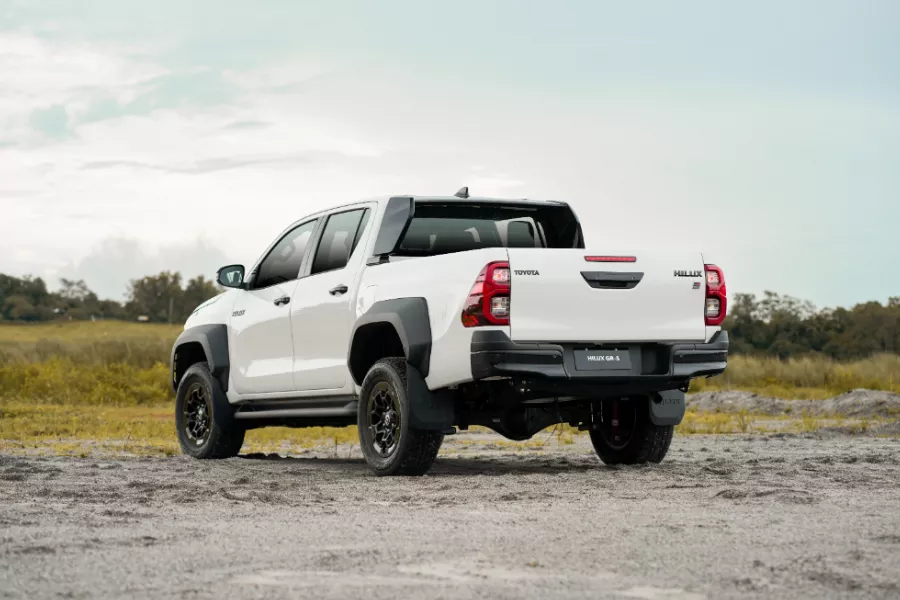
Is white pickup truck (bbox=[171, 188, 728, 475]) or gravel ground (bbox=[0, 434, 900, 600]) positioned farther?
white pickup truck (bbox=[171, 188, 728, 475])

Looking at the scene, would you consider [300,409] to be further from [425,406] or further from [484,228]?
[484,228]

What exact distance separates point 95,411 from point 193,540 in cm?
1863

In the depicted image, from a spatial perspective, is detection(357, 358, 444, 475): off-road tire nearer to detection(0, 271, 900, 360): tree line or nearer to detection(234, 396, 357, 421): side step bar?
detection(234, 396, 357, 421): side step bar

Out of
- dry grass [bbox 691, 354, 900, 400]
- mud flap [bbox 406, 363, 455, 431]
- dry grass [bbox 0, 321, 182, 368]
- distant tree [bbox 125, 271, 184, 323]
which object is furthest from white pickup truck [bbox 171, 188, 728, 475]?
distant tree [bbox 125, 271, 184, 323]

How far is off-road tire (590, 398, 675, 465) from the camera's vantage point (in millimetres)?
10531

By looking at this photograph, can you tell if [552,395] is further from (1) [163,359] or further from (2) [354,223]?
(1) [163,359]

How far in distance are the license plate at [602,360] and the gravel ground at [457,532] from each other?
778mm

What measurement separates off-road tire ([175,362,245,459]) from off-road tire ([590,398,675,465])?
3.58 metres

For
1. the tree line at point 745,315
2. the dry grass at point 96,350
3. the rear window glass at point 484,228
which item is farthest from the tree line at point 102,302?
the rear window glass at point 484,228

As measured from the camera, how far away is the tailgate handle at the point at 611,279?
9159 mm

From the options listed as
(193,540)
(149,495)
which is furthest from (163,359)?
(193,540)

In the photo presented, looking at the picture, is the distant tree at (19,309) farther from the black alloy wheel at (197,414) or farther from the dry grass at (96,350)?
the black alloy wheel at (197,414)

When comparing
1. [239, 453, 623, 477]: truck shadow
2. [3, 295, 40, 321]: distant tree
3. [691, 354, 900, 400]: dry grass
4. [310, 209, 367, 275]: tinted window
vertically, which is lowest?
[691, 354, 900, 400]: dry grass

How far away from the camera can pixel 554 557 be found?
577 centimetres
